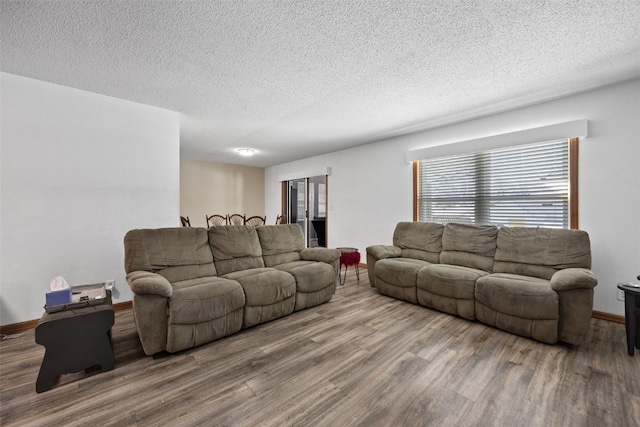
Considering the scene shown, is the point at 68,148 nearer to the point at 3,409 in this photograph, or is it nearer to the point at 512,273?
the point at 3,409

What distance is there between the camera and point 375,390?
1725mm

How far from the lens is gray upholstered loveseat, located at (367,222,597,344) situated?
7.49 ft

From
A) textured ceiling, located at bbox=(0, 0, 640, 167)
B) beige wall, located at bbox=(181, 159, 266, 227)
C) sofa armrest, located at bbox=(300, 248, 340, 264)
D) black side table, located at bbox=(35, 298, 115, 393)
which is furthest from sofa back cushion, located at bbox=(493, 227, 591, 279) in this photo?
beige wall, located at bbox=(181, 159, 266, 227)

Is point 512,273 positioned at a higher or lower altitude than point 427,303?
higher

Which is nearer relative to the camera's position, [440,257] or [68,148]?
[68,148]

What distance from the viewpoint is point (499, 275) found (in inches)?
111

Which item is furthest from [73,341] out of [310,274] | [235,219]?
[235,219]

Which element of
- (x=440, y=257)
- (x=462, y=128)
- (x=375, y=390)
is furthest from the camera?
(x=462, y=128)

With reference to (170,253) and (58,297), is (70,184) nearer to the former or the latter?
(170,253)

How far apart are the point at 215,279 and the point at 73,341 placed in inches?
42.2

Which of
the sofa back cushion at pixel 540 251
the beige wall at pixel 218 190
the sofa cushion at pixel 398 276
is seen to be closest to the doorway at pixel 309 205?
the beige wall at pixel 218 190

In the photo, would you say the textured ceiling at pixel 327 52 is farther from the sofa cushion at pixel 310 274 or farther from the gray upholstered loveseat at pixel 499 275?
the sofa cushion at pixel 310 274

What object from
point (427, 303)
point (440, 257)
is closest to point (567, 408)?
point (427, 303)

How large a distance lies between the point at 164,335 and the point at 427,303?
8.96ft
